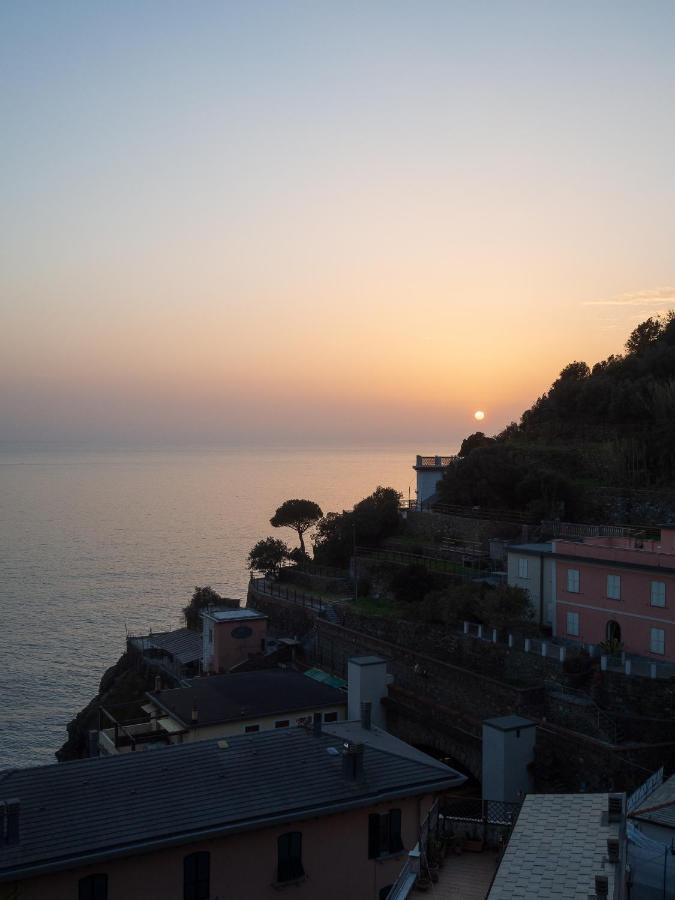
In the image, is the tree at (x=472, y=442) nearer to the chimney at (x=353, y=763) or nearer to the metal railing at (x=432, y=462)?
the metal railing at (x=432, y=462)

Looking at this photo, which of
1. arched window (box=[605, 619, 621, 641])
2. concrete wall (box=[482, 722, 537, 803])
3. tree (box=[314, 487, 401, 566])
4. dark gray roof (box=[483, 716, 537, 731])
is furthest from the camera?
tree (box=[314, 487, 401, 566])

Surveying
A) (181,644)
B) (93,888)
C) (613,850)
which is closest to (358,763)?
(93,888)

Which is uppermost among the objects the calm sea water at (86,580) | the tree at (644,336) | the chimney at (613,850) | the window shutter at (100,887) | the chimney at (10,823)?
the tree at (644,336)

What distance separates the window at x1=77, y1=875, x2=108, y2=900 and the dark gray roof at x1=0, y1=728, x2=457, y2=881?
0.58m

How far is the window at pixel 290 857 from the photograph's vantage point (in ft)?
47.4

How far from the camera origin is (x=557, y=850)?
37.8 feet

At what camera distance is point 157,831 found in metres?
13.4

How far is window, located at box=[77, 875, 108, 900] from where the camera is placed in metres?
12.9

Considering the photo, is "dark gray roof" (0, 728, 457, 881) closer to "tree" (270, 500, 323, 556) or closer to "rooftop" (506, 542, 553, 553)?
"rooftop" (506, 542, 553, 553)

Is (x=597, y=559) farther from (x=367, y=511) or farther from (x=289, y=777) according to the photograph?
(x=367, y=511)

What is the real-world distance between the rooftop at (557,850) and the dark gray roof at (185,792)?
3025 mm

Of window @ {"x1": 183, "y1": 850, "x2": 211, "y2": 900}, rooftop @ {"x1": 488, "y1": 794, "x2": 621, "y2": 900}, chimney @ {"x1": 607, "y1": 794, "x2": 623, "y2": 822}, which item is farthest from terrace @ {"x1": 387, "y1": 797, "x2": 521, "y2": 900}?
window @ {"x1": 183, "y1": 850, "x2": 211, "y2": 900}

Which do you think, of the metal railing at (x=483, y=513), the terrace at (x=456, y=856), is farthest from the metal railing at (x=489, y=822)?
the metal railing at (x=483, y=513)

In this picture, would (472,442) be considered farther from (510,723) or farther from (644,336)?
(510,723)
